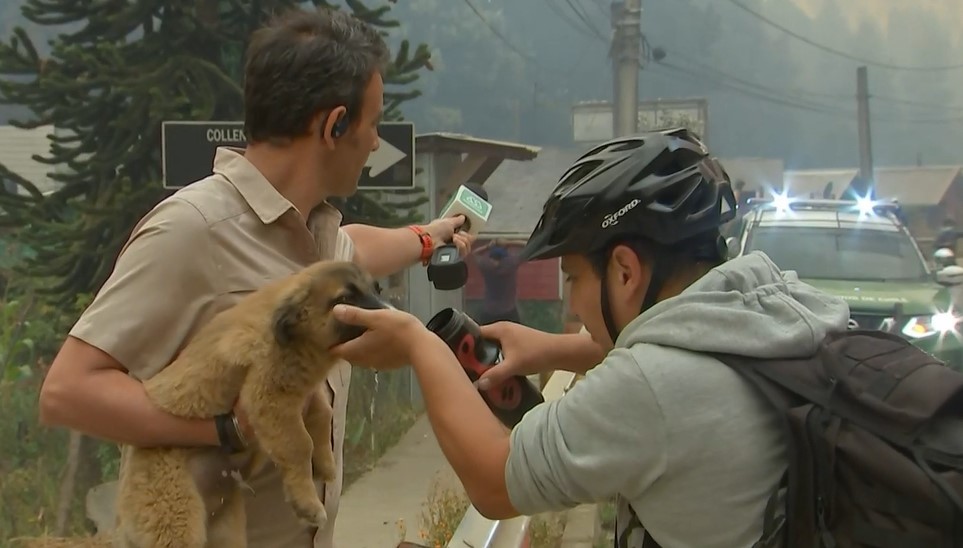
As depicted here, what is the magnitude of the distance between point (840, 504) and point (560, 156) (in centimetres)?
694

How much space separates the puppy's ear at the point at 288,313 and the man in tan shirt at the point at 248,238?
0.10 metres

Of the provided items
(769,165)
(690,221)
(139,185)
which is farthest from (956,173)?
(690,221)

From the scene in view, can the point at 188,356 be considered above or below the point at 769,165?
below

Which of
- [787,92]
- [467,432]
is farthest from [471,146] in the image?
[467,432]

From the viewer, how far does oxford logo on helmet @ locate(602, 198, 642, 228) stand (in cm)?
163

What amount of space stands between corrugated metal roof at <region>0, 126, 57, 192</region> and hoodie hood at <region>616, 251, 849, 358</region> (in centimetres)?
571

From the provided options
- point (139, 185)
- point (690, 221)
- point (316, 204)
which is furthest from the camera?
point (139, 185)

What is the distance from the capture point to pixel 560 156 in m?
8.08

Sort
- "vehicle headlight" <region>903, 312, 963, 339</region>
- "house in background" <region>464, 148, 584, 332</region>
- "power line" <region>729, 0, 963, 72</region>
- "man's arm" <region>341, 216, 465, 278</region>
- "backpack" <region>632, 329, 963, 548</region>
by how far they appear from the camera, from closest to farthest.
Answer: "backpack" <region>632, 329, 963, 548</region> < "man's arm" <region>341, 216, 465, 278</region> < "vehicle headlight" <region>903, 312, 963, 339</region> < "house in background" <region>464, 148, 584, 332</region> < "power line" <region>729, 0, 963, 72</region>

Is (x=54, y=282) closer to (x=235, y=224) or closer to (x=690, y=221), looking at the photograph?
(x=235, y=224)

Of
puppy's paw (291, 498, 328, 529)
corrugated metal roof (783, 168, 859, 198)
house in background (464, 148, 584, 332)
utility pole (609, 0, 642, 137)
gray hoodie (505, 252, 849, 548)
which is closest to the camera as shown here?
gray hoodie (505, 252, 849, 548)

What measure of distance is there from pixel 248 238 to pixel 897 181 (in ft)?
25.8

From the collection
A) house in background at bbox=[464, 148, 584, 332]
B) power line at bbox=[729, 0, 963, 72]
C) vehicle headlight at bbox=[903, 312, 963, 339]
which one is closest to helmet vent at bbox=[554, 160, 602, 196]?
house in background at bbox=[464, 148, 584, 332]

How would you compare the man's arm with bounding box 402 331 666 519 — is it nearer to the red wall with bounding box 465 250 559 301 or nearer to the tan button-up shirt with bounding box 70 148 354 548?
the tan button-up shirt with bounding box 70 148 354 548
